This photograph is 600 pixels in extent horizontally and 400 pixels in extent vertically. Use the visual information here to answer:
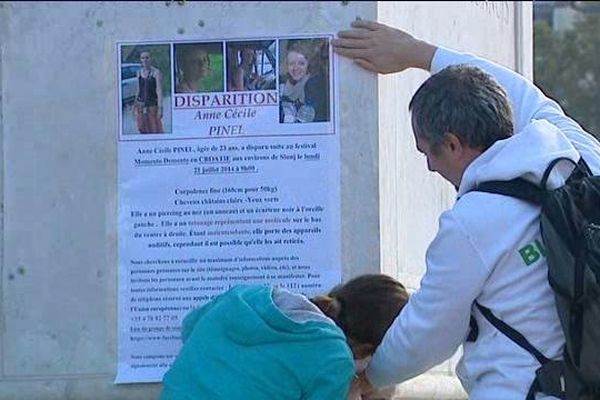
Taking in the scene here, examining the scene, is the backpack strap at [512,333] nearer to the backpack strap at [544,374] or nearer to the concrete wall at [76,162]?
the backpack strap at [544,374]

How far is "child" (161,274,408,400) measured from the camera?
339 centimetres

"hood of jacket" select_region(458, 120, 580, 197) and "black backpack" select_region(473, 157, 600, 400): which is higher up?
"hood of jacket" select_region(458, 120, 580, 197)

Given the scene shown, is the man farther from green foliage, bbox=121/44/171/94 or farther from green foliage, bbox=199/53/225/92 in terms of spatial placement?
green foliage, bbox=121/44/171/94

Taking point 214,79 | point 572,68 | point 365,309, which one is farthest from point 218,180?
point 572,68

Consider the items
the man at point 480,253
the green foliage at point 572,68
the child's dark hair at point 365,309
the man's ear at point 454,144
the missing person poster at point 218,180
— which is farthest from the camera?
the green foliage at point 572,68

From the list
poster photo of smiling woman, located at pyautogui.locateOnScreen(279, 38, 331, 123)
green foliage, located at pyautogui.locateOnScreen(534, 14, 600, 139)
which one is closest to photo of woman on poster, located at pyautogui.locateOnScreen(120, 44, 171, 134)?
poster photo of smiling woman, located at pyautogui.locateOnScreen(279, 38, 331, 123)

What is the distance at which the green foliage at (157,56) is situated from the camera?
4.21m

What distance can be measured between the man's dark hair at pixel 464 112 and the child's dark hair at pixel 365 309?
1.56 ft

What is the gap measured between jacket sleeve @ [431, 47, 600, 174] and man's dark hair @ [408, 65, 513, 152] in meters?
0.39

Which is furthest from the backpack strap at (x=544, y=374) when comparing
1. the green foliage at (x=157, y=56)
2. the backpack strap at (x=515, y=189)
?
the green foliage at (x=157, y=56)

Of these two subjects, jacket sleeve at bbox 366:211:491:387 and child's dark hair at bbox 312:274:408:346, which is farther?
child's dark hair at bbox 312:274:408:346

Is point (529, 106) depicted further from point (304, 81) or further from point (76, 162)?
point (76, 162)

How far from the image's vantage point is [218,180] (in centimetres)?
421

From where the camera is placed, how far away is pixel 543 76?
1120 inches
